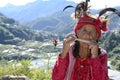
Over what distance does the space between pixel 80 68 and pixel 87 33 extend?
386 millimetres

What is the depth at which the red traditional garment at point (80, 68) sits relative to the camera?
3520mm

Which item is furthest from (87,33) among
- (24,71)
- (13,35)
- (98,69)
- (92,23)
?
(13,35)

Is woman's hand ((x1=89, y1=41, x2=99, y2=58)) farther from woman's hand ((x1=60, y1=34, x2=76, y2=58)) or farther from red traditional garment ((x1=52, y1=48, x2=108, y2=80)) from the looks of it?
woman's hand ((x1=60, y1=34, x2=76, y2=58))

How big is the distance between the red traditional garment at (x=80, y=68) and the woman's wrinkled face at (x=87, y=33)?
198mm

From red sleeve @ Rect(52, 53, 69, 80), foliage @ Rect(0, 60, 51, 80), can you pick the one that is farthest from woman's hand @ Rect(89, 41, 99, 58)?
foliage @ Rect(0, 60, 51, 80)

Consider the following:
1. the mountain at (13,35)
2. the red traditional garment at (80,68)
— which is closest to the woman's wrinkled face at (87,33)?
the red traditional garment at (80,68)

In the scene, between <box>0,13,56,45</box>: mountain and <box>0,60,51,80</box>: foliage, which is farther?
<box>0,13,56,45</box>: mountain

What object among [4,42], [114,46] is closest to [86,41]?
[114,46]

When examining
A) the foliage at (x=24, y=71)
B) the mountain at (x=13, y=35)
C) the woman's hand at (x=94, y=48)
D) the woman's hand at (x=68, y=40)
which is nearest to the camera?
the woman's hand at (x=94, y=48)

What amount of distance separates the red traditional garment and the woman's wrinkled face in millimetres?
198

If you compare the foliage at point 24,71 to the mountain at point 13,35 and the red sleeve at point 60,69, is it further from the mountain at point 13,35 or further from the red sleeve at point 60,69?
the mountain at point 13,35

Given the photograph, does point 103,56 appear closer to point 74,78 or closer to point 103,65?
point 103,65

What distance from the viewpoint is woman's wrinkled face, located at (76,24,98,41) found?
3.48m

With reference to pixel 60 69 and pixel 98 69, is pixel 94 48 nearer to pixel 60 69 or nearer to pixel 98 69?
pixel 98 69
